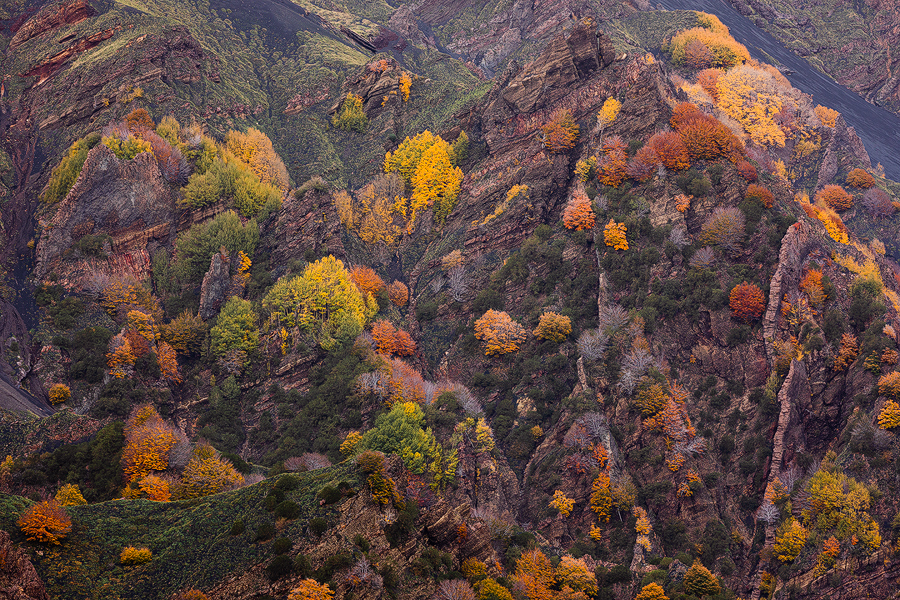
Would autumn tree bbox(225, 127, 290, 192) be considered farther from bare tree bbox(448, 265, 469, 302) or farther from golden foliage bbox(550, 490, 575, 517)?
golden foliage bbox(550, 490, 575, 517)

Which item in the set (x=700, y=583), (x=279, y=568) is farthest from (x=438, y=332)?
(x=279, y=568)

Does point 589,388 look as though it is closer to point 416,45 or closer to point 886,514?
point 886,514

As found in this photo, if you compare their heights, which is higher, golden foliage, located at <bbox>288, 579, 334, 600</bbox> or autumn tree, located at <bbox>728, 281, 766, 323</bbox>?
autumn tree, located at <bbox>728, 281, 766, 323</bbox>

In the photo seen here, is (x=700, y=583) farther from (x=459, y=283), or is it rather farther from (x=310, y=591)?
(x=459, y=283)

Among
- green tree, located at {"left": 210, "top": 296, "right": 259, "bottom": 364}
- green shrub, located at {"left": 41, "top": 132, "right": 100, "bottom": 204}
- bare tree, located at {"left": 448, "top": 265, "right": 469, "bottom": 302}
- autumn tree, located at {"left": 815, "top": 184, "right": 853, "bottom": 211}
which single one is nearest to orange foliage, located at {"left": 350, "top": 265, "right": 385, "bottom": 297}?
bare tree, located at {"left": 448, "top": 265, "right": 469, "bottom": 302}

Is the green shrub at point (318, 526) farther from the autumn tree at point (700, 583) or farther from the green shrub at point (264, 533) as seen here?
the autumn tree at point (700, 583)

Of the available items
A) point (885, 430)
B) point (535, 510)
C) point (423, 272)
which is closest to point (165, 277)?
point (423, 272)
